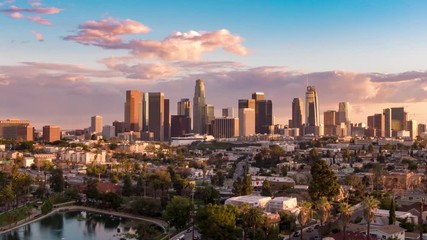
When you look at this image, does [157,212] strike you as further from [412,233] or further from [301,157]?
[301,157]

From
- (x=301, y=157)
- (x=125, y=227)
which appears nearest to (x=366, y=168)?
(x=301, y=157)

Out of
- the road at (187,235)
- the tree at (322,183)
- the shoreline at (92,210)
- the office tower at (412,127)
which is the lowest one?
the shoreline at (92,210)

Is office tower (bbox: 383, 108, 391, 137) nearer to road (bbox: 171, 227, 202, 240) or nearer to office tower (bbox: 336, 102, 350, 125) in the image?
office tower (bbox: 336, 102, 350, 125)

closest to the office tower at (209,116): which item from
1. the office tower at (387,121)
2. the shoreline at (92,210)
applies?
the office tower at (387,121)

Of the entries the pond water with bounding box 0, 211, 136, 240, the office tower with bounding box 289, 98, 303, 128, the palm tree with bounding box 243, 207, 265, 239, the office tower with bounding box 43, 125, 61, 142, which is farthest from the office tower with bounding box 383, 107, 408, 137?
the palm tree with bounding box 243, 207, 265, 239

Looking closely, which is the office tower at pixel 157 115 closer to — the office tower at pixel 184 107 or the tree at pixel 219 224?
the office tower at pixel 184 107
